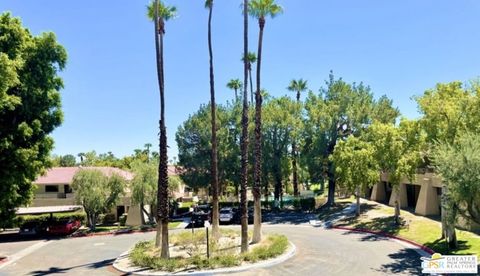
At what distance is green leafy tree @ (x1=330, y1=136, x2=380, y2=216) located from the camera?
35438mm

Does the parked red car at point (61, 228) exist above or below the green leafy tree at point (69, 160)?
below

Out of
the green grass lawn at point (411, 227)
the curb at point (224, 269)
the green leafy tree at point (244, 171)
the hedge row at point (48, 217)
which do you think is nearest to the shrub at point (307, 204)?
the green grass lawn at point (411, 227)

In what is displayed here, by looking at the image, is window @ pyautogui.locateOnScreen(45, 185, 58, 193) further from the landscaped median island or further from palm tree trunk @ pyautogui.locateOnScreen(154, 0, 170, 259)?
palm tree trunk @ pyautogui.locateOnScreen(154, 0, 170, 259)

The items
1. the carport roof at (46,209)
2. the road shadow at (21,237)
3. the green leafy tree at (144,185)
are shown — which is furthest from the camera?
the carport roof at (46,209)

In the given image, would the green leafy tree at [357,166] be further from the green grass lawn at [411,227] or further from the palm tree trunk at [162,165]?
the palm tree trunk at [162,165]

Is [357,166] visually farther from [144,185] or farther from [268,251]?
[144,185]

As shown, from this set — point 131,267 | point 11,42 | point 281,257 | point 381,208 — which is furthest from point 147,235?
point 381,208

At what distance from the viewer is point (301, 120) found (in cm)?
4950

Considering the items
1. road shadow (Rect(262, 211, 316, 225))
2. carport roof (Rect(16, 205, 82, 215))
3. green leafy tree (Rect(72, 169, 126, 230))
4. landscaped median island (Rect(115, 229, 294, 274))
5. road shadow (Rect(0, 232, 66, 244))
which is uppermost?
green leafy tree (Rect(72, 169, 126, 230))

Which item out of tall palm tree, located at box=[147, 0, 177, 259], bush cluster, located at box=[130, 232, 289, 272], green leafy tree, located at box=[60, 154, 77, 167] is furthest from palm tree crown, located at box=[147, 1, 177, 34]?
green leafy tree, located at box=[60, 154, 77, 167]

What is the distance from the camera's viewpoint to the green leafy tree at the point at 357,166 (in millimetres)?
35438

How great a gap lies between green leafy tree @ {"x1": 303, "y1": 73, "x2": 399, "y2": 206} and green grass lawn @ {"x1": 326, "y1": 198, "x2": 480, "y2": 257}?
18.3ft

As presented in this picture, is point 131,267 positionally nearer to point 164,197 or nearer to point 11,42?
point 164,197

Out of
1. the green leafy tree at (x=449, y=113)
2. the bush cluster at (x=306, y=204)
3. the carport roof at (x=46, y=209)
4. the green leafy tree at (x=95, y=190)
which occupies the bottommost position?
the bush cluster at (x=306, y=204)
